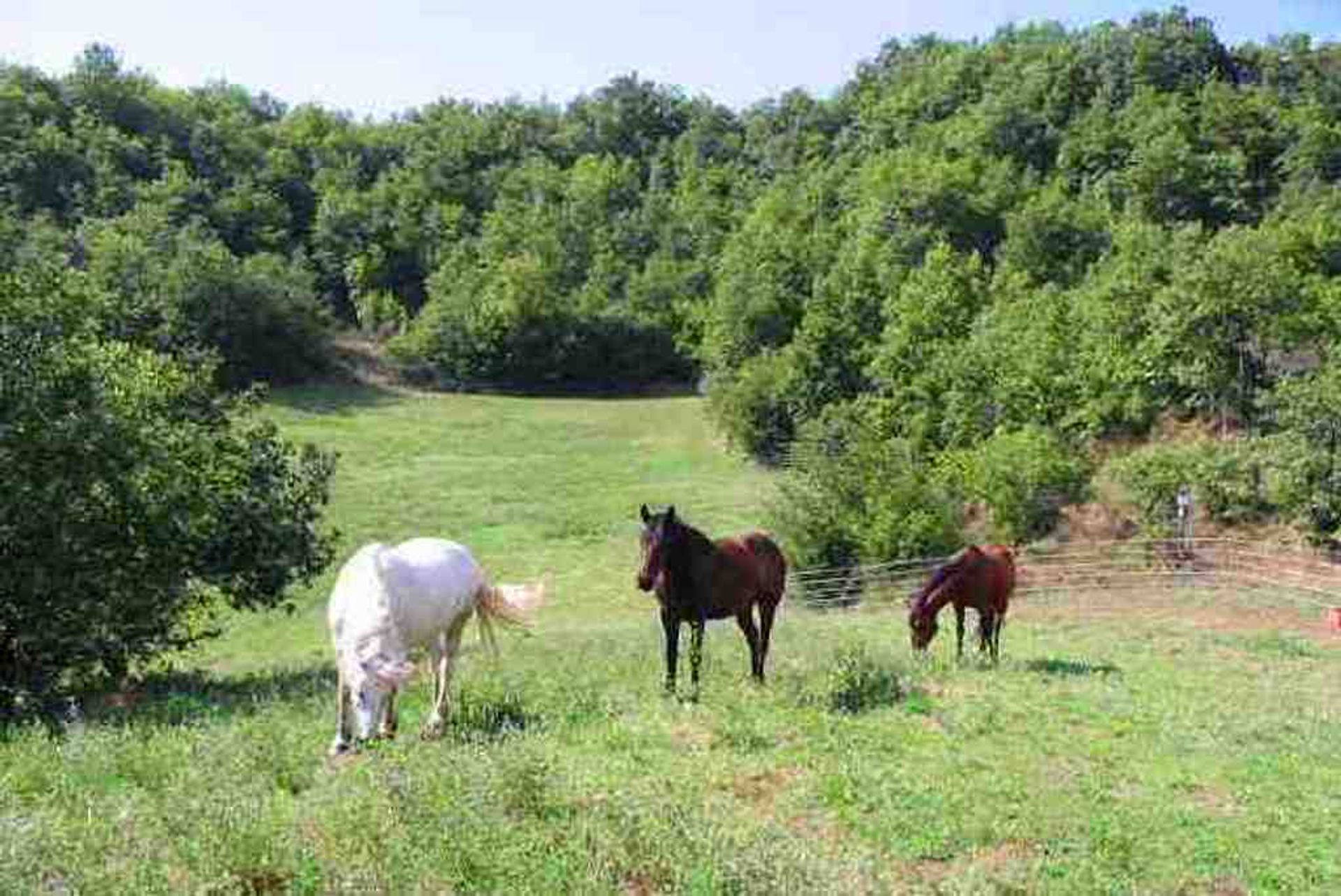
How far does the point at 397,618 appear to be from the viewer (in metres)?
10.4

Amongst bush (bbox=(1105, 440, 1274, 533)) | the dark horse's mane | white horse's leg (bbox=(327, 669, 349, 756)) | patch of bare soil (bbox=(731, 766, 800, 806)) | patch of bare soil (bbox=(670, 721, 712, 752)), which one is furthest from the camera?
bush (bbox=(1105, 440, 1274, 533))

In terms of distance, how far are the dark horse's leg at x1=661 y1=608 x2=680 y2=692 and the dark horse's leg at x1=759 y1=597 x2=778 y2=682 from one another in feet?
3.37

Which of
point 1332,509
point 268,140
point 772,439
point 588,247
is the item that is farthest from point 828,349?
point 268,140

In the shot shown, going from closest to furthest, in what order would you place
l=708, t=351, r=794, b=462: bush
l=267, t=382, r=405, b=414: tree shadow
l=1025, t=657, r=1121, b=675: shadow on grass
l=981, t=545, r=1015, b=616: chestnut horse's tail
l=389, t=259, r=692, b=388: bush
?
l=1025, t=657, r=1121, b=675: shadow on grass, l=981, t=545, r=1015, b=616: chestnut horse's tail, l=708, t=351, r=794, b=462: bush, l=267, t=382, r=405, b=414: tree shadow, l=389, t=259, r=692, b=388: bush

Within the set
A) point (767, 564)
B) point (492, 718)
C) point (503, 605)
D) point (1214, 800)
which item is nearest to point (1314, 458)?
point (767, 564)

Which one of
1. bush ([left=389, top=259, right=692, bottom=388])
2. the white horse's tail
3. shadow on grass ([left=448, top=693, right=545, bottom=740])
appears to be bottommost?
shadow on grass ([left=448, top=693, right=545, bottom=740])

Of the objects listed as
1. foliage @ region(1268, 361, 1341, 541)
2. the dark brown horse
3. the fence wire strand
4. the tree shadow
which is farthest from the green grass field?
the tree shadow

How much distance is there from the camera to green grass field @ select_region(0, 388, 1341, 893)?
260 inches

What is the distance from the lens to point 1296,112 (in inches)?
3007

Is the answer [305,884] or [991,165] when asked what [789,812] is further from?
[991,165]

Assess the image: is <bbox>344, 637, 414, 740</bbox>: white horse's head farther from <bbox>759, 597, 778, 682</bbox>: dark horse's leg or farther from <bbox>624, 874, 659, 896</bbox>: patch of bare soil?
<bbox>759, 597, 778, 682</bbox>: dark horse's leg

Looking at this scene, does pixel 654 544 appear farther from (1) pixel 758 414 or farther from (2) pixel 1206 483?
(1) pixel 758 414

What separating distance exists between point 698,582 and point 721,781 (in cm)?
380

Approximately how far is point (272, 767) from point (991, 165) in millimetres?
78169
